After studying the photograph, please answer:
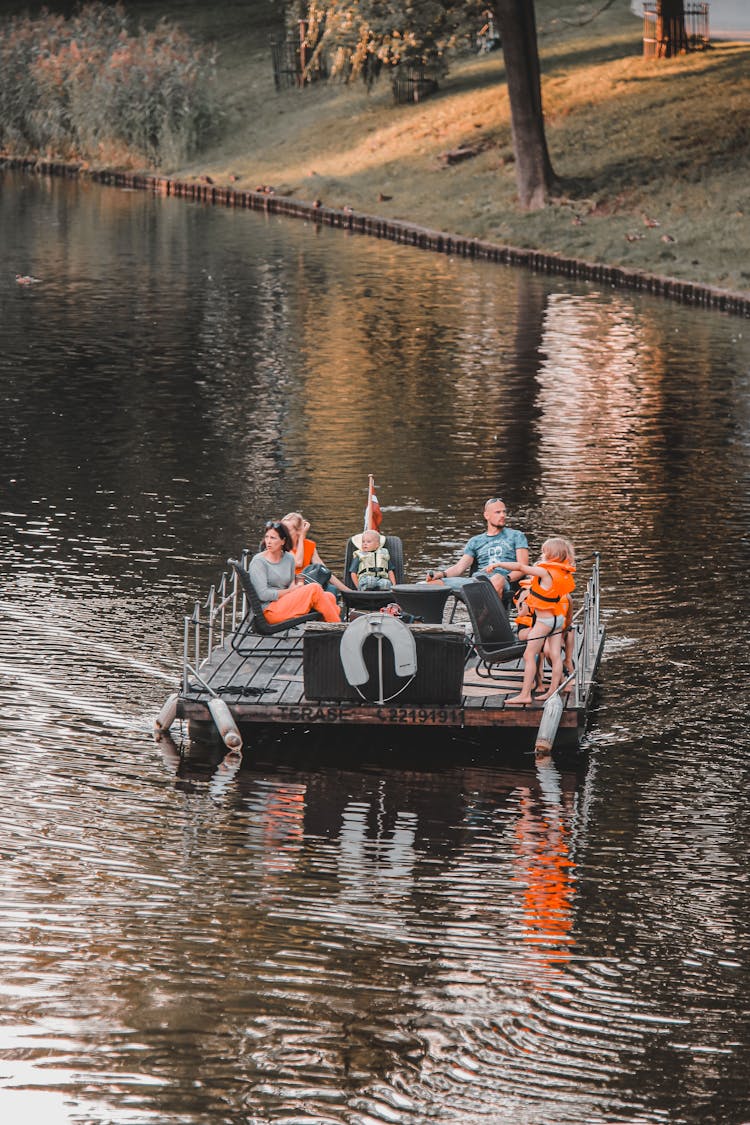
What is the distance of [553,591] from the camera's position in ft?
46.6

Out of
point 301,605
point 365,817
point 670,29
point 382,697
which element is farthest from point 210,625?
point 670,29

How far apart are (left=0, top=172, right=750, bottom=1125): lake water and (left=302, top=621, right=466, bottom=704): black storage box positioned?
1.63ft

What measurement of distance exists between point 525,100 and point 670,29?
9.71 meters

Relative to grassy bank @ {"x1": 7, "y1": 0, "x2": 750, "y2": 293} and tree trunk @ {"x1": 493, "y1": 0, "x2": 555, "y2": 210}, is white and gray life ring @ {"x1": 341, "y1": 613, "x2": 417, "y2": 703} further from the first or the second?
tree trunk @ {"x1": 493, "y1": 0, "x2": 555, "y2": 210}

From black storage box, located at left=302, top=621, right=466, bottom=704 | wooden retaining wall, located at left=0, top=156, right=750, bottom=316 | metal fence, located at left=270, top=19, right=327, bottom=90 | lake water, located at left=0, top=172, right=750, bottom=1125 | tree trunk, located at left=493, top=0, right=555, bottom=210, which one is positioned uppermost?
metal fence, located at left=270, top=19, right=327, bottom=90

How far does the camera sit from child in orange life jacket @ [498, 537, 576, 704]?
1398 cm

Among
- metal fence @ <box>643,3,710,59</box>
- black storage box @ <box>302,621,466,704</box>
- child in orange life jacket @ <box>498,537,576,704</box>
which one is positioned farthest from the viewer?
metal fence @ <box>643,3,710,59</box>

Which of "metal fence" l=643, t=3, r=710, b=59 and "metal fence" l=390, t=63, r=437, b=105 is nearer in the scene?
"metal fence" l=643, t=3, r=710, b=59

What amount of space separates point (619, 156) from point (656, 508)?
89.4 feet

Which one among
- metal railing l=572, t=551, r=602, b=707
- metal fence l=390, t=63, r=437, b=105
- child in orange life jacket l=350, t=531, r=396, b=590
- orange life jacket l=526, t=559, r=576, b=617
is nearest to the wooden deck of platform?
metal railing l=572, t=551, r=602, b=707

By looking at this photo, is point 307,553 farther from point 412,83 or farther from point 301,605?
point 412,83

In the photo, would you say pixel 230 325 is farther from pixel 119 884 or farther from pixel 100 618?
pixel 119 884

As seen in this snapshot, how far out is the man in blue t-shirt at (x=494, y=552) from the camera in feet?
51.7

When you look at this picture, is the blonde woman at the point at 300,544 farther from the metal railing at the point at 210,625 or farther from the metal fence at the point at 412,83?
the metal fence at the point at 412,83
